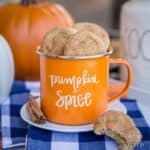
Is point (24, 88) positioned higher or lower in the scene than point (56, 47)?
lower

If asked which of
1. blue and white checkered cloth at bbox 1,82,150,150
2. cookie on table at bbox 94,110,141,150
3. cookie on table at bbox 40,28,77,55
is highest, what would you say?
cookie on table at bbox 40,28,77,55

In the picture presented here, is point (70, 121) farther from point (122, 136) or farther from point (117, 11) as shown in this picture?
point (117, 11)

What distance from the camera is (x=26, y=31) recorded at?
2.12ft

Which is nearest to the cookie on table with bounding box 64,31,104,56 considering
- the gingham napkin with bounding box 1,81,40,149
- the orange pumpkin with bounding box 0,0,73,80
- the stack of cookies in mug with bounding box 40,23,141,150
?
the stack of cookies in mug with bounding box 40,23,141,150

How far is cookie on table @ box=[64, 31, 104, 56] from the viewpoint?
37cm

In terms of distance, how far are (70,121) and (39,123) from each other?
0.04 metres

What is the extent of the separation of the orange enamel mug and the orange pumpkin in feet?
0.82

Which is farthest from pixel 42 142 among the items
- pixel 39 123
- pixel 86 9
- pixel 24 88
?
pixel 86 9

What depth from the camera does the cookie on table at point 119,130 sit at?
0.34 m

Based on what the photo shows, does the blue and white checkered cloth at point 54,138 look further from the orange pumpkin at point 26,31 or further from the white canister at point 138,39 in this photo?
the orange pumpkin at point 26,31

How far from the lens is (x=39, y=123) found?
39 cm

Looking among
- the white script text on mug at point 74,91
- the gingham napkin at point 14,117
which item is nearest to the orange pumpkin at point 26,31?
the gingham napkin at point 14,117

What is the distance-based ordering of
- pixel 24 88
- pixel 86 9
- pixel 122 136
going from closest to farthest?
pixel 122 136, pixel 24 88, pixel 86 9

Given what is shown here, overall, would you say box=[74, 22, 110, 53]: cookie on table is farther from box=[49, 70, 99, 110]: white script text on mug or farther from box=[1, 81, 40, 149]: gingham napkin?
box=[1, 81, 40, 149]: gingham napkin
